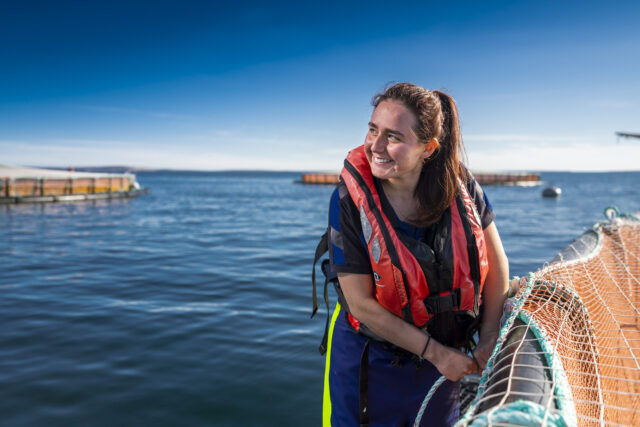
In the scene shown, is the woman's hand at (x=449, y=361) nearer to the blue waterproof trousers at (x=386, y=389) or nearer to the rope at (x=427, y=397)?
the rope at (x=427, y=397)

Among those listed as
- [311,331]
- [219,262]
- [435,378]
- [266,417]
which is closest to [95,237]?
[219,262]

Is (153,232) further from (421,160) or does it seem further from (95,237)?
(421,160)

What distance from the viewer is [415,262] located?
2.09 m

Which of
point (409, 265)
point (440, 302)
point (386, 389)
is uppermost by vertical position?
point (409, 265)

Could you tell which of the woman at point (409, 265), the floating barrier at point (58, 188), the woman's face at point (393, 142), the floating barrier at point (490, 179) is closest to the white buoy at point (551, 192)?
the floating barrier at point (490, 179)

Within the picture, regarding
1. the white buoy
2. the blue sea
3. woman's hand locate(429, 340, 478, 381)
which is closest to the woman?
woman's hand locate(429, 340, 478, 381)

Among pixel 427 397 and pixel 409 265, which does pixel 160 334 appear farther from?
pixel 409 265

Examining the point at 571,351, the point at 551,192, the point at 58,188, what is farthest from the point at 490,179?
the point at 571,351

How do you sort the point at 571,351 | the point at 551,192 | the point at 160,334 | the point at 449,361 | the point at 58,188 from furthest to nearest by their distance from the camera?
the point at 551,192
the point at 58,188
the point at 160,334
the point at 571,351
the point at 449,361

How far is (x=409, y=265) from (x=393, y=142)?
610mm

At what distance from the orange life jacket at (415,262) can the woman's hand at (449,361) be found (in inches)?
7.1

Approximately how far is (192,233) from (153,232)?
5.42 ft

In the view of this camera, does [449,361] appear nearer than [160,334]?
Yes

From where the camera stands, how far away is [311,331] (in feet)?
21.1
